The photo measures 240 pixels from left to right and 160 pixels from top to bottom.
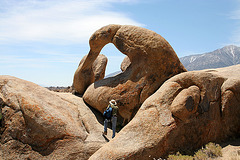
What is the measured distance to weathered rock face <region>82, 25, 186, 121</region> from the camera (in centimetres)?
Answer: 825

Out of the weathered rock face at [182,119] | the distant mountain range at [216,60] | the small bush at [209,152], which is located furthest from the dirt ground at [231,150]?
the distant mountain range at [216,60]

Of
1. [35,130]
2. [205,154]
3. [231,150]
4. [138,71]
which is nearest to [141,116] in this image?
[205,154]

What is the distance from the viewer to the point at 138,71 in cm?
855

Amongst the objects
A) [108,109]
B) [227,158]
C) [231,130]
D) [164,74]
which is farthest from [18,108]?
[231,130]

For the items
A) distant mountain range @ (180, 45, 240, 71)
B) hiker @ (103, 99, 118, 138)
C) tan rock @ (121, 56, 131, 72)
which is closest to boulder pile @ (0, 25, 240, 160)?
hiker @ (103, 99, 118, 138)

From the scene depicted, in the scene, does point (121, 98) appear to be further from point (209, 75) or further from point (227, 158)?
point (227, 158)

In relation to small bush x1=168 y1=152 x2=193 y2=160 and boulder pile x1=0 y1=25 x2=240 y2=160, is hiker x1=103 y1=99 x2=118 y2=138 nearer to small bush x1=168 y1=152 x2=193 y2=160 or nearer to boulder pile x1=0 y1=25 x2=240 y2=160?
boulder pile x1=0 y1=25 x2=240 y2=160

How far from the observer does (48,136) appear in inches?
251

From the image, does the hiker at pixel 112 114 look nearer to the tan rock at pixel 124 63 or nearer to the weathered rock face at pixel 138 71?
the weathered rock face at pixel 138 71

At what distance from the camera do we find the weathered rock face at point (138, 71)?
27.1 feet

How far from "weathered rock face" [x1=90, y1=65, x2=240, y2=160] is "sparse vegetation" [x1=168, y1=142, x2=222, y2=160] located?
0.26 metres

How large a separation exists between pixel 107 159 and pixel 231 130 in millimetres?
4000

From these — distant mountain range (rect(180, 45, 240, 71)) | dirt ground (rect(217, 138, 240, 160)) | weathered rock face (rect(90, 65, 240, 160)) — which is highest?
weathered rock face (rect(90, 65, 240, 160))

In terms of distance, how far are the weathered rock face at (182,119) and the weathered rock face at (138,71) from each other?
65.1 inches
